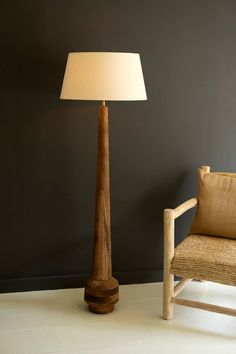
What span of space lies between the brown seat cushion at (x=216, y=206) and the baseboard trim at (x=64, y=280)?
0.47 m

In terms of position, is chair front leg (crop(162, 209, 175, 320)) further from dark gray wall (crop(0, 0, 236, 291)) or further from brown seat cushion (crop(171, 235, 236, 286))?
dark gray wall (crop(0, 0, 236, 291))

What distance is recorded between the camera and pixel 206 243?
2.59 metres

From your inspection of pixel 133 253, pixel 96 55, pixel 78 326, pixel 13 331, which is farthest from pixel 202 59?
pixel 13 331

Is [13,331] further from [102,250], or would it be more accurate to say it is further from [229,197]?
[229,197]

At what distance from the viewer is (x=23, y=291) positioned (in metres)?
2.86

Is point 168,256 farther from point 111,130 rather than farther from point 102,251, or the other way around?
point 111,130

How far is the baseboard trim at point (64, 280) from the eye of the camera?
2840 mm

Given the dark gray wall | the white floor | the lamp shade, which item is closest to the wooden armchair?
the white floor

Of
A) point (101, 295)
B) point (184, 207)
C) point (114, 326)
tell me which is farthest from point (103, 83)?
point (114, 326)

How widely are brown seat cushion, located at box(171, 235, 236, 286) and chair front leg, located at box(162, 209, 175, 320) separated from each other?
0.03 meters

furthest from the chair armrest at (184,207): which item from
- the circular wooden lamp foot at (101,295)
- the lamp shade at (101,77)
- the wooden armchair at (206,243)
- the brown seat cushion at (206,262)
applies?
the lamp shade at (101,77)

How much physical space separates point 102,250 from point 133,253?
18.0 inches

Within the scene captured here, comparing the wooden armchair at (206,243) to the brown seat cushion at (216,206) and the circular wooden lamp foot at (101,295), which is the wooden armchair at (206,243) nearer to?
the brown seat cushion at (216,206)

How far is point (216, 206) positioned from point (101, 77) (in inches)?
39.1
